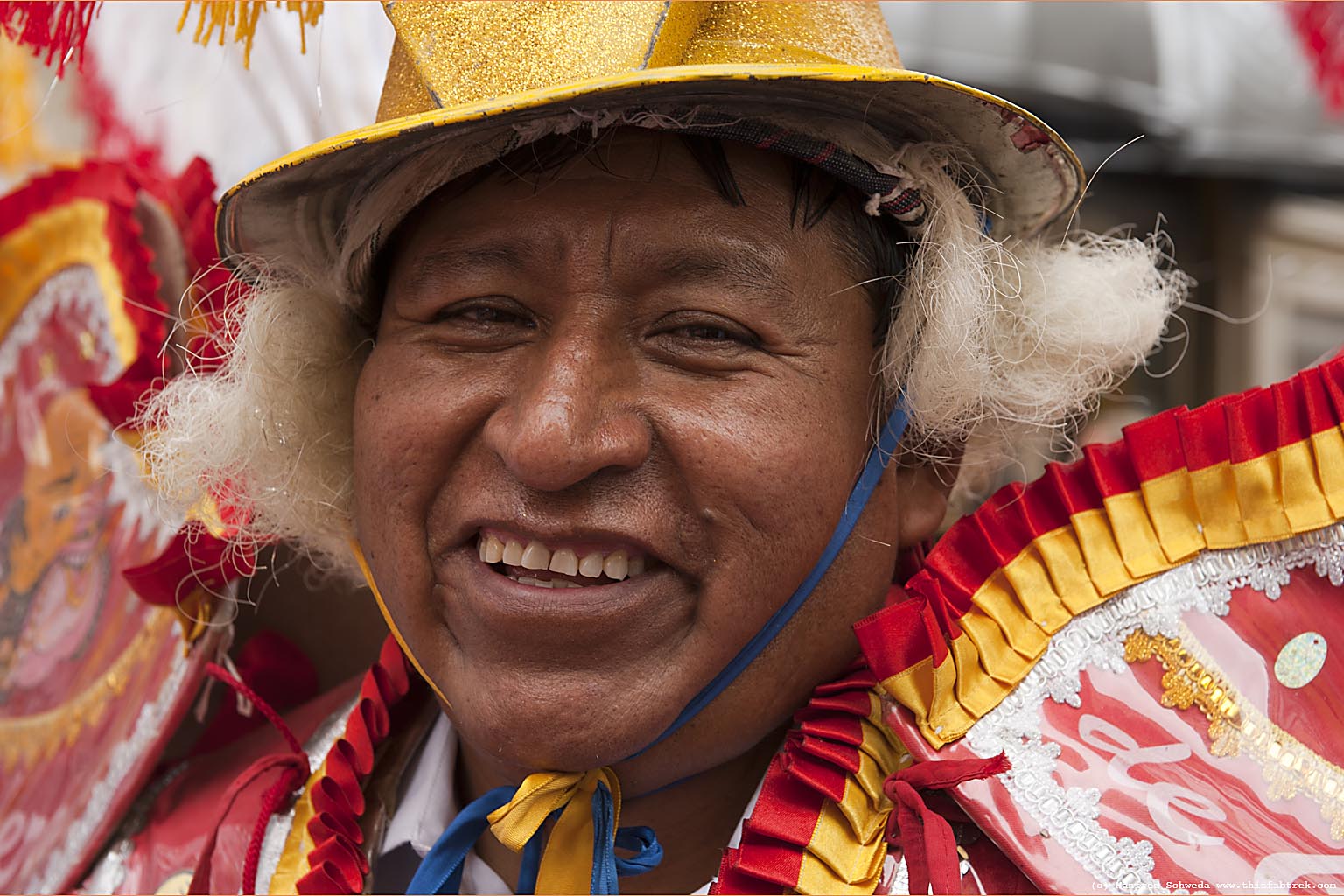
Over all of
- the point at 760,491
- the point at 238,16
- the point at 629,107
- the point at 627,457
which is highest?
the point at 238,16

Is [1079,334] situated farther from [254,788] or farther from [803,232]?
[254,788]

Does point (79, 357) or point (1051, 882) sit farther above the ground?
point (79, 357)

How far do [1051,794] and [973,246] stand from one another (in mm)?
679

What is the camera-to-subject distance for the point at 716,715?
142cm

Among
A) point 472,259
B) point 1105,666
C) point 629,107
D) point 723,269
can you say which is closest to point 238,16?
point 472,259

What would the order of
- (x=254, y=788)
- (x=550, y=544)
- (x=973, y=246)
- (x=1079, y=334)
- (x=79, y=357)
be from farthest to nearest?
(x=79, y=357) < (x=254, y=788) < (x=1079, y=334) < (x=973, y=246) < (x=550, y=544)

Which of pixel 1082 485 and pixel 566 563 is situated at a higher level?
pixel 566 563

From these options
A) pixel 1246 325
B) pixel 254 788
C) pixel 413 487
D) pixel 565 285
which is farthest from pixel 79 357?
pixel 1246 325

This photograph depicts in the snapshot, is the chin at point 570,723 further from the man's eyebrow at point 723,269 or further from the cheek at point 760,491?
the man's eyebrow at point 723,269

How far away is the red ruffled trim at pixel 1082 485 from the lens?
4.38 ft

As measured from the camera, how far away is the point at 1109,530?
4.62 feet

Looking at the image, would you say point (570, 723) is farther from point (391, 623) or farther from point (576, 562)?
point (391, 623)

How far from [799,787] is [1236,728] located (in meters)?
A: 0.51

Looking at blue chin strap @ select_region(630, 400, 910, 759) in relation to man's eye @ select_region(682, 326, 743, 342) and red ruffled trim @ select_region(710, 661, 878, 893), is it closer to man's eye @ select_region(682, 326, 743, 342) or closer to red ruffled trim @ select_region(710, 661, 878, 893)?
red ruffled trim @ select_region(710, 661, 878, 893)
